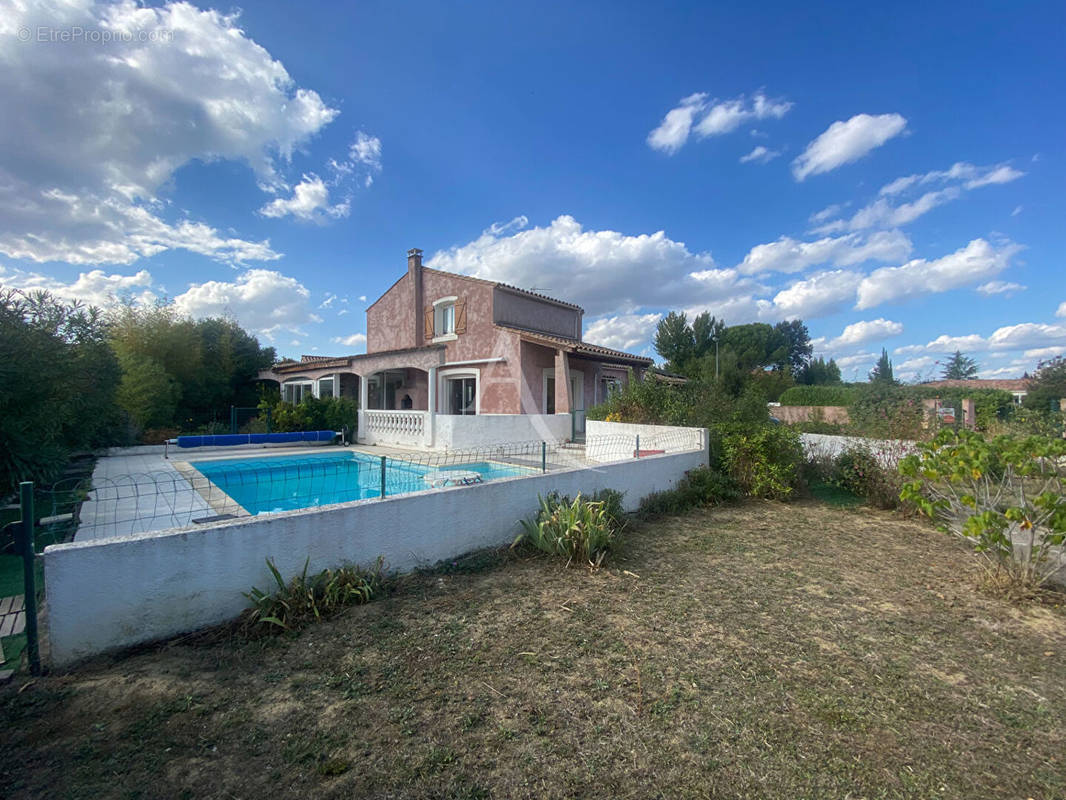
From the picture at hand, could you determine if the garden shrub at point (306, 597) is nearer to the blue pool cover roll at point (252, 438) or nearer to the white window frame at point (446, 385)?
the white window frame at point (446, 385)

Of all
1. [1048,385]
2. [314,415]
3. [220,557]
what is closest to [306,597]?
[220,557]

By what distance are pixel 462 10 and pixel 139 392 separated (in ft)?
51.4

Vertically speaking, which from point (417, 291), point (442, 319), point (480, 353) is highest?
point (417, 291)

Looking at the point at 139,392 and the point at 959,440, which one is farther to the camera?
the point at 139,392

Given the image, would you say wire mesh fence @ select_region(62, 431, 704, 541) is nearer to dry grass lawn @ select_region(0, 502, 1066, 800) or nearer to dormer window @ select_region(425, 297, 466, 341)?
dry grass lawn @ select_region(0, 502, 1066, 800)

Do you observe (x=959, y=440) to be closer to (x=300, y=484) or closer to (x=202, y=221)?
(x=300, y=484)

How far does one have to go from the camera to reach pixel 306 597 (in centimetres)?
393

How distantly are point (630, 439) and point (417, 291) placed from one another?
12367mm

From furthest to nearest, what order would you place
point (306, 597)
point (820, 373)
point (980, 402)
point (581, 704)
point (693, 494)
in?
point (820, 373), point (980, 402), point (693, 494), point (306, 597), point (581, 704)

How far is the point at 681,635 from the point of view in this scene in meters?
3.72

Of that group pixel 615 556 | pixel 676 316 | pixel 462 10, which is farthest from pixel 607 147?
pixel 676 316

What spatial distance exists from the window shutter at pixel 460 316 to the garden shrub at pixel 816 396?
2507 cm

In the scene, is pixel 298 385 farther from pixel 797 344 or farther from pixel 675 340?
pixel 797 344

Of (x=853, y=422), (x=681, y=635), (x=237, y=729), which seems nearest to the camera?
(x=237, y=729)
